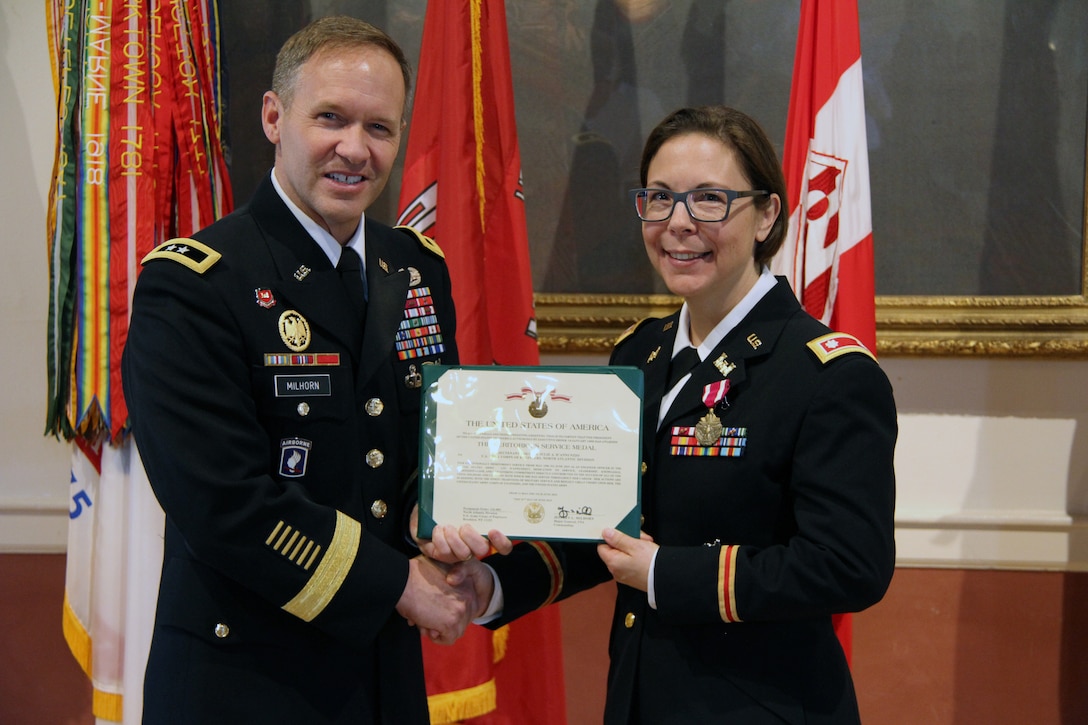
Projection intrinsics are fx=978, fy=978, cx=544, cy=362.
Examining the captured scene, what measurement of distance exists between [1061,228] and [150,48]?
8.74ft

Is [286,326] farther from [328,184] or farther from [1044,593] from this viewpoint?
[1044,593]

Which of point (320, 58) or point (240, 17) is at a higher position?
point (240, 17)

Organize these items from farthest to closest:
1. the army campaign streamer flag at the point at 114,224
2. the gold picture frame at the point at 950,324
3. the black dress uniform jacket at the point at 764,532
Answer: the gold picture frame at the point at 950,324 → the army campaign streamer flag at the point at 114,224 → the black dress uniform jacket at the point at 764,532

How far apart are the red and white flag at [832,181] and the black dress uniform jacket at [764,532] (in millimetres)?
992

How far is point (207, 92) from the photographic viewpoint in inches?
106

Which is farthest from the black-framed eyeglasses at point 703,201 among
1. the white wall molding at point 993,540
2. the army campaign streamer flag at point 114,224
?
the white wall molding at point 993,540

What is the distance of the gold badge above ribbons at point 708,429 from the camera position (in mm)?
1637

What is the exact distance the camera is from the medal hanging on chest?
164 cm

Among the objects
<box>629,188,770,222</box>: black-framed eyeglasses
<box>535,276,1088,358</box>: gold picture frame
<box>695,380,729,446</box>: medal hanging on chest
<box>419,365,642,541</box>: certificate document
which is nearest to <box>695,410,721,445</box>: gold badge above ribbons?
<box>695,380,729,446</box>: medal hanging on chest

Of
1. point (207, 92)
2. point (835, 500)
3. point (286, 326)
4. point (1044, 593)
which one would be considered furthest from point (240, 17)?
point (1044, 593)

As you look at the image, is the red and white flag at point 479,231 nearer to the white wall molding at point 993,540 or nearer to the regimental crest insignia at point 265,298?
the regimental crest insignia at point 265,298

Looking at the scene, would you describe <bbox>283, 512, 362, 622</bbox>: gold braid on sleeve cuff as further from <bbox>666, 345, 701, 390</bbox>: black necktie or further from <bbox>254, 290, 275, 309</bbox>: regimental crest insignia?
<bbox>666, 345, 701, 390</bbox>: black necktie

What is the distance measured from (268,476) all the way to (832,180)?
5.86ft

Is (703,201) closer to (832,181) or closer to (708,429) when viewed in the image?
(708,429)
